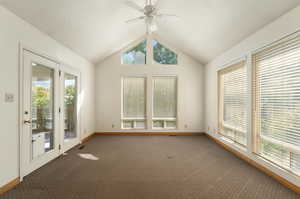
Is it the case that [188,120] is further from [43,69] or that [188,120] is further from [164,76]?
[43,69]

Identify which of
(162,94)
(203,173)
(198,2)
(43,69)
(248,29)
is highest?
(198,2)

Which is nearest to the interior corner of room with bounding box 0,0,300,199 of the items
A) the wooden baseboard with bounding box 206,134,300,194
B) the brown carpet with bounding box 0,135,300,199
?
the wooden baseboard with bounding box 206,134,300,194

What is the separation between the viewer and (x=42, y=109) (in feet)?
10.2

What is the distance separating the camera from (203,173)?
2768mm

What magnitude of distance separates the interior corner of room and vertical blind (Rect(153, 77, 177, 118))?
0.12ft

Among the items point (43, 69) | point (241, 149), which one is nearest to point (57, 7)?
point (43, 69)

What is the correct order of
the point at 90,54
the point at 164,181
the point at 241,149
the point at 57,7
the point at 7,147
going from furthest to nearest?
the point at 90,54
the point at 241,149
the point at 57,7
the point at 164,181
the point at 7,147

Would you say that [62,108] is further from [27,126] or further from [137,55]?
[137,55]

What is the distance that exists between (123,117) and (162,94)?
5.52 ft

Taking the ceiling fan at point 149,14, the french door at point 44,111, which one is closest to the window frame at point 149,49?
the ceiling fan at point 149,14

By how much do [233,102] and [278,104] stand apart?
1.42 metres

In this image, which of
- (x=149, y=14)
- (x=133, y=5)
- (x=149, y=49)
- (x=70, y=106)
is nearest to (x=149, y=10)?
(x=149, y=14)

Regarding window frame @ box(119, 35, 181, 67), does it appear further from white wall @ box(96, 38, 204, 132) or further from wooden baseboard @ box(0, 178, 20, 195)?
wooden baseboard @ box(0, 178, 20, 195)

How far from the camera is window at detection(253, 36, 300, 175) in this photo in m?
2.34
